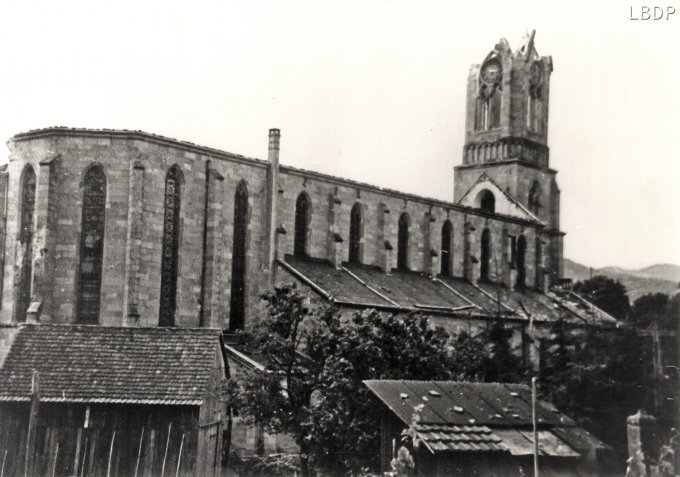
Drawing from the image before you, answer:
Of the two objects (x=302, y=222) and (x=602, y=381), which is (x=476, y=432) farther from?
(x=302, y=222)

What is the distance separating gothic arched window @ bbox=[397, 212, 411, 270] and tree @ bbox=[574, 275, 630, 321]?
2216 cm

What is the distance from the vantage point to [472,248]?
5859 cm

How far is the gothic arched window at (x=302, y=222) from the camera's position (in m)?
47.3

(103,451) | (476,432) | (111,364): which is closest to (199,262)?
(111,364)

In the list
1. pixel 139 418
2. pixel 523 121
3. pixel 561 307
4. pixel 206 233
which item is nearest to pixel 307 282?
pixel 206 233

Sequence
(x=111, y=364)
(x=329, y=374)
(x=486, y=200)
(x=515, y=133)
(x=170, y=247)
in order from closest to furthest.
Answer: (x=111, y=364) → (x=329, y=374) → (x=170, y=247) → (x=515, y=133) → (x=486, y=200)

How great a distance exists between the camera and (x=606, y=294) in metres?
75.0

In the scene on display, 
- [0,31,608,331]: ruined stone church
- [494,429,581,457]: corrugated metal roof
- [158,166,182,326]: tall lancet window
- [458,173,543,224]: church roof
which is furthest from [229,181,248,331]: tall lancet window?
[458,173,543,224]: church roof

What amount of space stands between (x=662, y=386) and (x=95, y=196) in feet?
80.4

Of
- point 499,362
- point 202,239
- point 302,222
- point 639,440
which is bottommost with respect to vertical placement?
point 639,440

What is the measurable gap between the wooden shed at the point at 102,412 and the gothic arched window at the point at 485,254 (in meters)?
35.4

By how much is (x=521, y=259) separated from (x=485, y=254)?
3.99 m

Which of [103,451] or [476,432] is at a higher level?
[476,432]

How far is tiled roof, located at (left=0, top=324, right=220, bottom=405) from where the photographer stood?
25703mm
